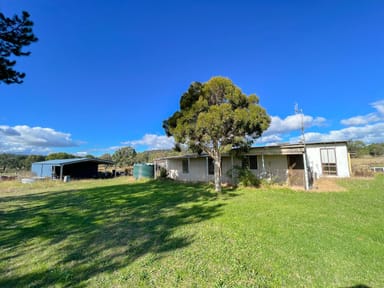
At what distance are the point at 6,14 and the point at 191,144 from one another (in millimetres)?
8349

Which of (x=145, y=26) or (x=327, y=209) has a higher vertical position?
(x=145, y=26)

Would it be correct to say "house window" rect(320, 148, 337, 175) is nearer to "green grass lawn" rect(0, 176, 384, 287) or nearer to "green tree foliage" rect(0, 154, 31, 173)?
"green grass lawn" rect(0, 176, 384, 287)

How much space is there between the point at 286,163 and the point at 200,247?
10417mm

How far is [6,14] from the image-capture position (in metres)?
5.75

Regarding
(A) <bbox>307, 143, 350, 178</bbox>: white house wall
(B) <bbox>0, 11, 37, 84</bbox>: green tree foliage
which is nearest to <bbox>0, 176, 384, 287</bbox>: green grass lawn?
(B) <bbox>0, 11, 37, 84</bbox>: green tree foliage

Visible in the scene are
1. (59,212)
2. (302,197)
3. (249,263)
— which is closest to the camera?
(249,263)

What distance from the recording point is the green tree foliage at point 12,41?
19.1 feet

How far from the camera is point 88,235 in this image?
4957mm

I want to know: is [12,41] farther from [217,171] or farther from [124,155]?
[124,155]

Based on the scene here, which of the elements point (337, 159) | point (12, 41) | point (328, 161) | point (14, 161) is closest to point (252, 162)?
point (328, 161)

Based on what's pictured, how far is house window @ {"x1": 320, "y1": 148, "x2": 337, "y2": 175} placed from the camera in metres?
14.2

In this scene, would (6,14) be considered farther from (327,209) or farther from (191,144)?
(327,209)

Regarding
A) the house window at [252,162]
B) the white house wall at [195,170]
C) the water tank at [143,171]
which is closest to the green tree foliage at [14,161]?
the water tank at [143,171]

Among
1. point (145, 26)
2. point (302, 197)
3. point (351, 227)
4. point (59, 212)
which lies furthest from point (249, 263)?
point (145, 26)
